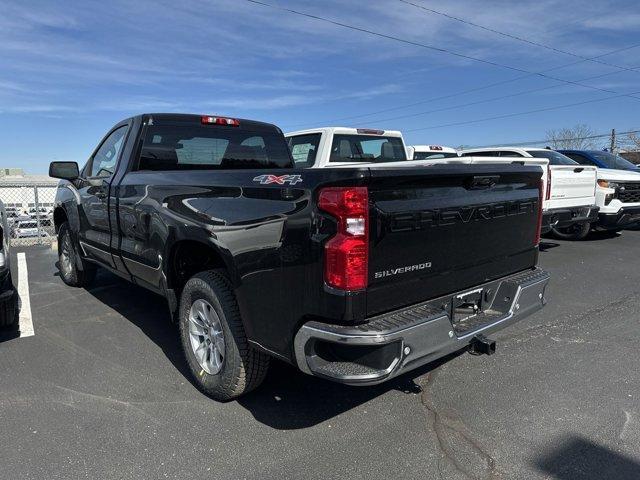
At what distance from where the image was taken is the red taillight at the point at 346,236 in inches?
95.0

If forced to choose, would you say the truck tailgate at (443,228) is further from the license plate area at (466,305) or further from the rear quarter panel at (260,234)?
the rear quarter panel at (260,234)

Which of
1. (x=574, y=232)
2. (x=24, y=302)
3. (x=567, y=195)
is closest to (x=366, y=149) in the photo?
(x=567, y=195)

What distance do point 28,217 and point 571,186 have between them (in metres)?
11.8

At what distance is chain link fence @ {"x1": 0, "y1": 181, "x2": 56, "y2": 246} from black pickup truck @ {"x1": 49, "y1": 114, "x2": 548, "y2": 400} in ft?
27.2

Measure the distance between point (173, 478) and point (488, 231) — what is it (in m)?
2.40

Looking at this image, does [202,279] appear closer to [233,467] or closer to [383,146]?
[233,467]

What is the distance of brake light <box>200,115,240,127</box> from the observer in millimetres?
4730

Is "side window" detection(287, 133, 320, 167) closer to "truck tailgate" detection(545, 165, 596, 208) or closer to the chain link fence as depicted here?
"truck tailgate" detection(545, 165, 596, 208)

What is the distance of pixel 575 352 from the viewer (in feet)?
13.8

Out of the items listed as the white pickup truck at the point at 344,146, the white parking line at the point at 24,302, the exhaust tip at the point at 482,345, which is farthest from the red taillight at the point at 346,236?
the white pickup truck at the point at 344,146

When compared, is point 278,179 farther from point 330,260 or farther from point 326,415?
point 326,415

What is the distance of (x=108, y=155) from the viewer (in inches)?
201

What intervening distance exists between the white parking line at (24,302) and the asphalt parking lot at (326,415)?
0.71ft

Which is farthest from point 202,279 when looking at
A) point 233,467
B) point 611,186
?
point 611,186
